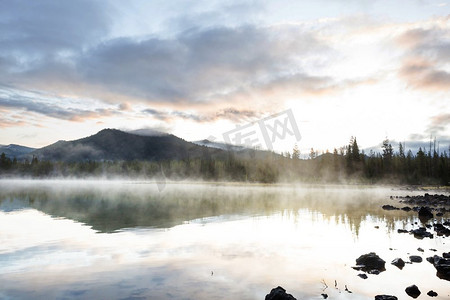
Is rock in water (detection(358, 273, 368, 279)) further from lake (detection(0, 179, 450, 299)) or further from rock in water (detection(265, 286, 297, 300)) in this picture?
rock in water (detection(265, 286, 297, 300))

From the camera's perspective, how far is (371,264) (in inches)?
617

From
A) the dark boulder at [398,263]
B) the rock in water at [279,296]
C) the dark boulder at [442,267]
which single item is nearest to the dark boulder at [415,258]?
the dark boulder at [442,267]

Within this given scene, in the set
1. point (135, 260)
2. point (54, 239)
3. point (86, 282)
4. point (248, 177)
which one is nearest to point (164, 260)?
point (135, 260)

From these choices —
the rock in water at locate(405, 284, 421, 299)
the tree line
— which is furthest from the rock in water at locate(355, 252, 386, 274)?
the tree line

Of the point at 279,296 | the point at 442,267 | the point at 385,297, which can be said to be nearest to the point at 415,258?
the point at 442,267

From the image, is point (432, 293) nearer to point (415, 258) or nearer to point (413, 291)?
point (413, 291)

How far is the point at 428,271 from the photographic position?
48.1 ft

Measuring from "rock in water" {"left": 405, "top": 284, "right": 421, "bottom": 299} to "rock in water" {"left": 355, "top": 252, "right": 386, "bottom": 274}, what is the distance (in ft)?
8.66

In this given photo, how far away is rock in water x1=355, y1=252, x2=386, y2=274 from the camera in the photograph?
15031 millimetres

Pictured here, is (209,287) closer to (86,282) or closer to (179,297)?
(179,297)

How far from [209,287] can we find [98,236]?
14.2 meters

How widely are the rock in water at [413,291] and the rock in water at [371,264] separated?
264 centimetres

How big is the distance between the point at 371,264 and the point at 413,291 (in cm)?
385

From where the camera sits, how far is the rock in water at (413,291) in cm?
1174
